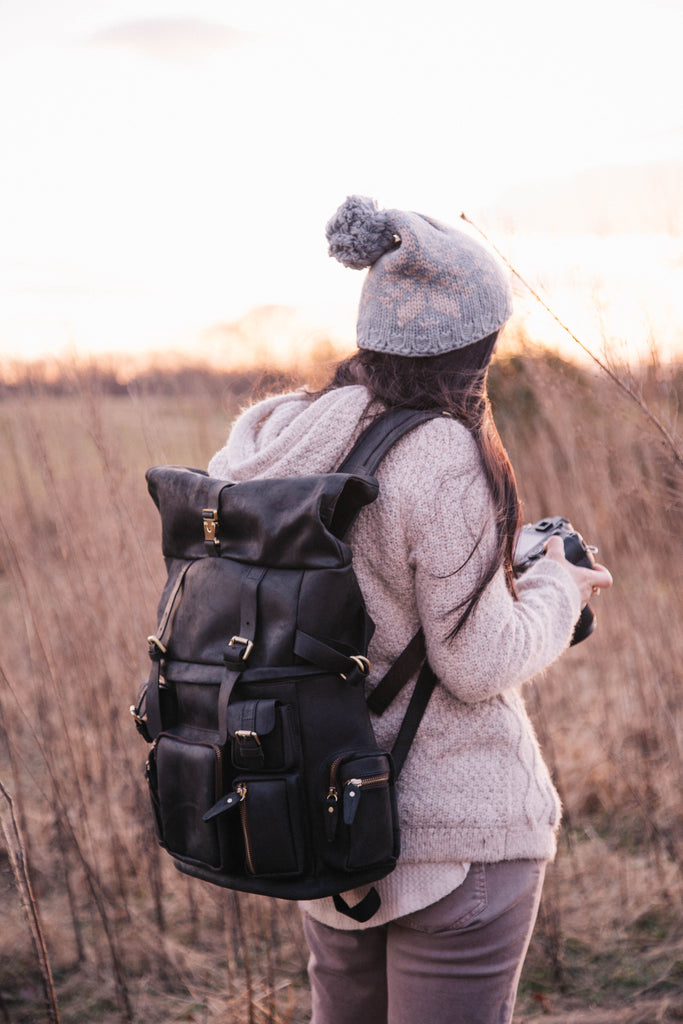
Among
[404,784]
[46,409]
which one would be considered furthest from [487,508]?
[46,409]

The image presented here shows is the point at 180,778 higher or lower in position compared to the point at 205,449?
lower

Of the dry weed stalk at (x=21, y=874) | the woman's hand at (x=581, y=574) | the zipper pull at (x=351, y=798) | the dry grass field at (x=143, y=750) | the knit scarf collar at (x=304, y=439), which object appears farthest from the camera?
the dry grass field at (x=143, y=750)

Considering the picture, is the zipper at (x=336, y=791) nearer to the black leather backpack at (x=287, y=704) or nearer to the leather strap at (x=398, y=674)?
the black leather backpack at (x=287, y=704)

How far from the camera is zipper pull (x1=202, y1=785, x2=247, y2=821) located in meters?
0.92

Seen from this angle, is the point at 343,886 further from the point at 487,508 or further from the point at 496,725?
the point at 487,508

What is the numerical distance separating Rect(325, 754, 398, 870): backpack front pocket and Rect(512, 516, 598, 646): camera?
411 mm

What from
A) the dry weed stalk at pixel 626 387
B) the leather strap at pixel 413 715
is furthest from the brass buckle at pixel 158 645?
the dry weed stalk at pixel 626 387

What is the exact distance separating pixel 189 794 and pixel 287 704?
19cm

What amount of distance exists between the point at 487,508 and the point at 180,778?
1.66 ft

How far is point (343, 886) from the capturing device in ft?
3.03

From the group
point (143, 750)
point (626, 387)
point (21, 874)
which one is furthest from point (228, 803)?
point (143, 750)

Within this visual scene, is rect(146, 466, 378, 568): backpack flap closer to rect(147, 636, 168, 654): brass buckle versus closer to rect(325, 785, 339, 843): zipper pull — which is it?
rect(147, 636, 168, 654): brass buckle

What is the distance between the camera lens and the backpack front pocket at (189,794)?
3.09 feet

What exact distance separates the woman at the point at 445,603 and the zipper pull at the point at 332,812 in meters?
0.14
